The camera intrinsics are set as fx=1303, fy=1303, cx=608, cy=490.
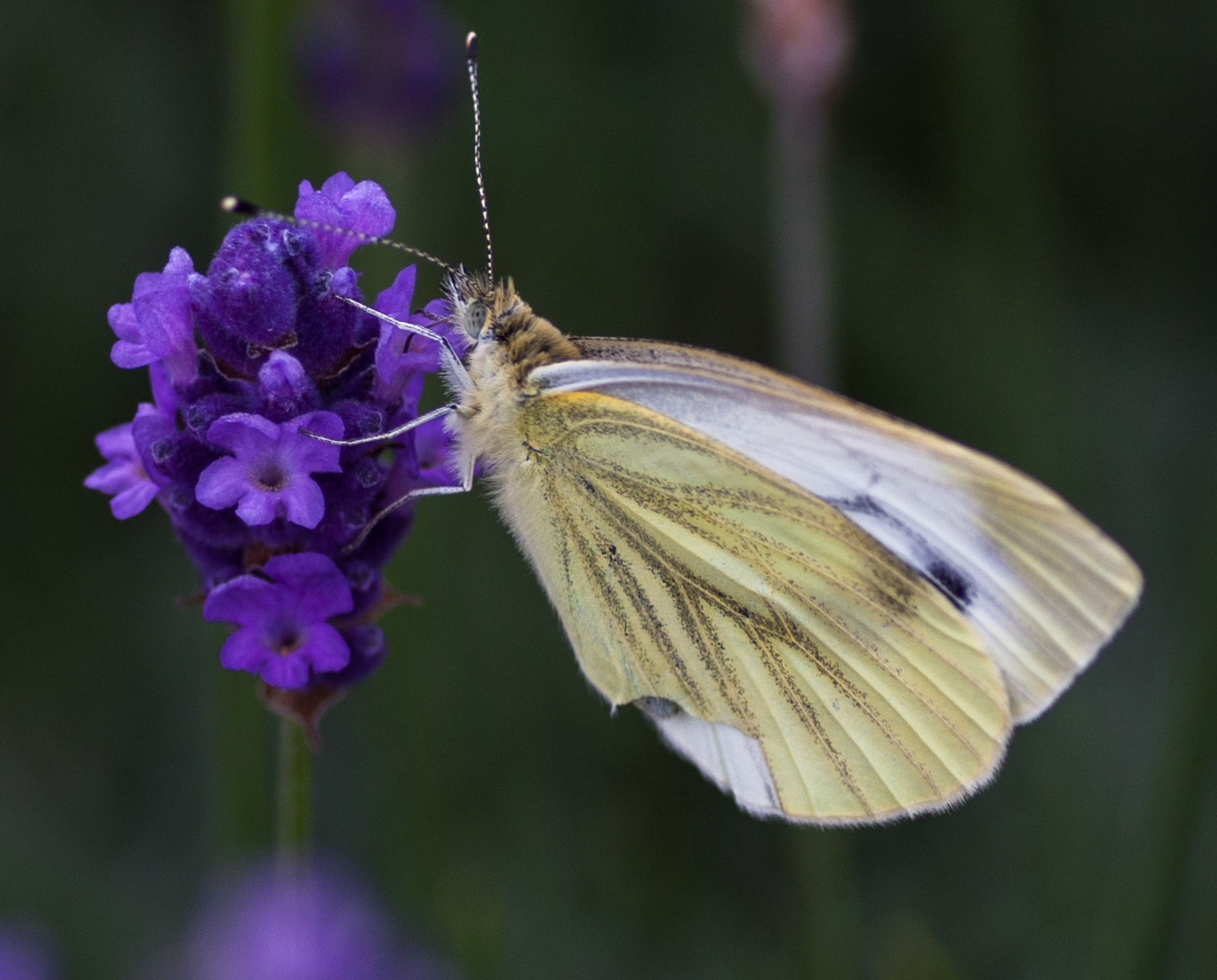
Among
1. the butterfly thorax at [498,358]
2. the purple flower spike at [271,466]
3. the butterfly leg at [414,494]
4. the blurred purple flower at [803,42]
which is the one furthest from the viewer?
the blurred purple flower at [803,42]

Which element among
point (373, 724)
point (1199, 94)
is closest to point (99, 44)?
point (373, 724)

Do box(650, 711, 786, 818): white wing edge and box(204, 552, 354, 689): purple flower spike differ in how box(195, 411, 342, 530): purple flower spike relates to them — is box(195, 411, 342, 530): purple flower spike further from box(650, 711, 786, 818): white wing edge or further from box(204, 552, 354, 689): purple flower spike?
box(650, 711, 786, 818): white wing edge

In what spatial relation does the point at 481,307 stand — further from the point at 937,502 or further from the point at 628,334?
the point at 628,334

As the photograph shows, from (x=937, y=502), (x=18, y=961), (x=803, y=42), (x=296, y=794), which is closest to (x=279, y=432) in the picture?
(x=296, y=794)

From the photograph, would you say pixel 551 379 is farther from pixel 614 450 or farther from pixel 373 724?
pixel 373 724

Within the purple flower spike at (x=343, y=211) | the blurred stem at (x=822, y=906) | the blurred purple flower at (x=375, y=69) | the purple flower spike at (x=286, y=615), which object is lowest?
the blurred stem at (x=822, y=906)

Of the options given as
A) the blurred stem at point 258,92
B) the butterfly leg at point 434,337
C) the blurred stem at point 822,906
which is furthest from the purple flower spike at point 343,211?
the blurred stem at point 822,906

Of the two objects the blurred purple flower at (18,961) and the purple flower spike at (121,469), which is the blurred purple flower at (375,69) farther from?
the blurred purple flower at (18,961)
